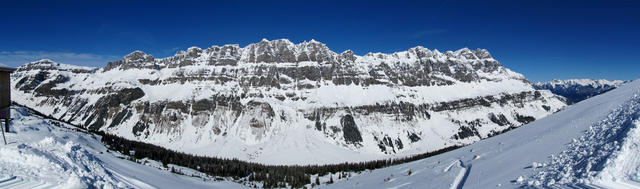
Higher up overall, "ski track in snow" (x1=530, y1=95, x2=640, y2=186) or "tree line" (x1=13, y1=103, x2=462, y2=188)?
"ski track in snow" (x1=530, y1=95, x2=640, y2=186)

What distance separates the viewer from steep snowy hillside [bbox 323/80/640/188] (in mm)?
8211

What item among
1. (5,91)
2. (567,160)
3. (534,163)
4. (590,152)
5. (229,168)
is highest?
(5,91)

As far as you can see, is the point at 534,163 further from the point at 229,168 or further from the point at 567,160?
the point at 229,168

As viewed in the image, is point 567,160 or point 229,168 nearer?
point 567,160

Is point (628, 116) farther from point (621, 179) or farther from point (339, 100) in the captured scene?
point (339, 100)

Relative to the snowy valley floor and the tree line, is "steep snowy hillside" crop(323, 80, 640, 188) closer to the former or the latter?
the snowy valley floor

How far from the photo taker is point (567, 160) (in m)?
9.90

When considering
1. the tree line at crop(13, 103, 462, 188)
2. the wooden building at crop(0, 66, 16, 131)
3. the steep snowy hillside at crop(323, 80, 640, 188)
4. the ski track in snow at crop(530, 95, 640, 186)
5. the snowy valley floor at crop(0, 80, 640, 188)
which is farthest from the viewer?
the tree line at crop(13, 103, 462, 188)

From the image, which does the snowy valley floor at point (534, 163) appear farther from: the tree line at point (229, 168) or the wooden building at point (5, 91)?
the tree line at point (229, 168)

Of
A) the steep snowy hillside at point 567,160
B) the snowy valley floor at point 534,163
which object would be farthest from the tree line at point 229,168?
the steep snowy hillside at point 567,160

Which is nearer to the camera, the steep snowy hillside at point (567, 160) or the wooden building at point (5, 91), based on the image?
the steep snowy hillside at point (567, 160)

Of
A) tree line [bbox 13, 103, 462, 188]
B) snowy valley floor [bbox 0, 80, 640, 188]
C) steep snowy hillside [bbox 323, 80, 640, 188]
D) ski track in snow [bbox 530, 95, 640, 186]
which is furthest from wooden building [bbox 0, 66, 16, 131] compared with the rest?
ski track in snow [bbox 530, 95, 640, 186]

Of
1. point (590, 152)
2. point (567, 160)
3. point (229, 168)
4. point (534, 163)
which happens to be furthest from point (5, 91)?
point (229, 168)

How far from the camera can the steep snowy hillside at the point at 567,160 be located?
821 cm
